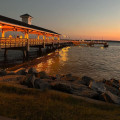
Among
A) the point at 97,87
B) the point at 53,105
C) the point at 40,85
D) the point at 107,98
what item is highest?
the point at 40,85

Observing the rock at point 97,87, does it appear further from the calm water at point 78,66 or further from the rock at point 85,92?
the calm water at point 78,66

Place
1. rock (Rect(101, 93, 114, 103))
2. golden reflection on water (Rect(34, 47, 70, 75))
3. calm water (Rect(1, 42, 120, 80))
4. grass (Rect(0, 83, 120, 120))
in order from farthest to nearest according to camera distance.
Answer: golden reflection on water (Rect(34, 47, 70, 75))
calm water (Rect(1, 42, 120, 80))
rock (Rect(101, 93, 114, 103))
grass (Rect(0, 83, 120, 120))

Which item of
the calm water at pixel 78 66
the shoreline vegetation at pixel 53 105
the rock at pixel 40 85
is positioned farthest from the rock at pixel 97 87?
the calm water at pixel 78 66

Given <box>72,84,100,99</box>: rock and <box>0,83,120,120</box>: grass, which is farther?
<box>72,84,100,99</box>: rock

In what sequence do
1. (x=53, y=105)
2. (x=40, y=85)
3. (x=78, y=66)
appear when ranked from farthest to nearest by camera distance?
(x=78, y=66) → (x=40, y=85) → (x=53, y=105)

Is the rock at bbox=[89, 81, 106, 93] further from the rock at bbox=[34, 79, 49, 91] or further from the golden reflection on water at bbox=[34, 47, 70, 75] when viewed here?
the golden reflection on water at bbox=[34, 47, 70, 75]

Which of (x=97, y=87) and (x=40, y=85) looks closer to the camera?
(x=40, y=85)

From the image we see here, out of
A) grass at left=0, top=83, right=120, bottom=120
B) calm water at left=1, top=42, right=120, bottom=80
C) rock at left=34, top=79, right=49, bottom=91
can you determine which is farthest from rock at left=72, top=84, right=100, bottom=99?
calm water at left=1, top=42, right=120, bottom=80

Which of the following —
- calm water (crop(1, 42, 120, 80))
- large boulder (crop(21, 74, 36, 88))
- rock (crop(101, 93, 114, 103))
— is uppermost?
large boulder (crop(21, 74, 36, 88))

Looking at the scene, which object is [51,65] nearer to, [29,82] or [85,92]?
[29,82]

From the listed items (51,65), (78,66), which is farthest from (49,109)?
(78,66)

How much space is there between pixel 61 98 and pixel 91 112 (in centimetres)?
164

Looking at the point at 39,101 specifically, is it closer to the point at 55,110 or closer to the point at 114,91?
the point at 55,110

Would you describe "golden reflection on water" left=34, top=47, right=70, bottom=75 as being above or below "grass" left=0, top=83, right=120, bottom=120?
below
